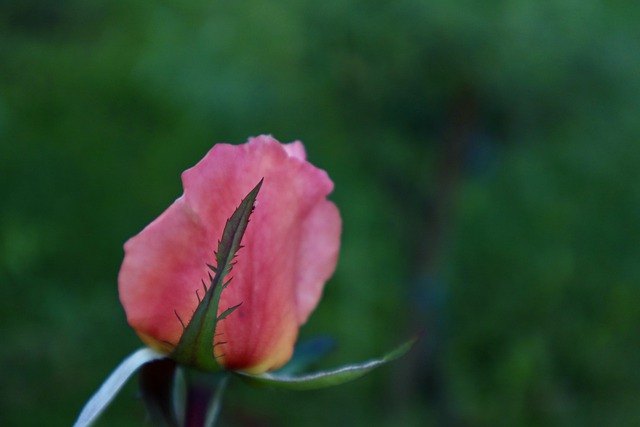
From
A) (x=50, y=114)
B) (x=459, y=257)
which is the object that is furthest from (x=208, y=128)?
(x=459, y=257)

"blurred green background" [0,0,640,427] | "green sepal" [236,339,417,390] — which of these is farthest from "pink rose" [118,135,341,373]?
"blurred green background" [0,0,640,427]

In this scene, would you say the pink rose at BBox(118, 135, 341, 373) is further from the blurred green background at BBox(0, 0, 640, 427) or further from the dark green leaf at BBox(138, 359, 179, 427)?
the blurred green background at BBox(0, 0, 640, 427)

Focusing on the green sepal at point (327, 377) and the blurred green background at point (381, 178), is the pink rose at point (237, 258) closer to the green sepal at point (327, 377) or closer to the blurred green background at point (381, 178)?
the green sepal at point (327, 377)

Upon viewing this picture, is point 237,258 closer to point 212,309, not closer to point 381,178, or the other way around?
point 212,309

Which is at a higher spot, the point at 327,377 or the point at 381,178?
the point at 327,377

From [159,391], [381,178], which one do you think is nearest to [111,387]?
[159,391]

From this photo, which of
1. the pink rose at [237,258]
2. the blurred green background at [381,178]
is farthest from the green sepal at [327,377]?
the blurred green background at [381,178]

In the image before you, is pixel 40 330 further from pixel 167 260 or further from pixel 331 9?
pixel 167 260

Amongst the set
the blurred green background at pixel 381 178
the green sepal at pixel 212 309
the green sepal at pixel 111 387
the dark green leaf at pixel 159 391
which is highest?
the green sepal at pixel 212 309
